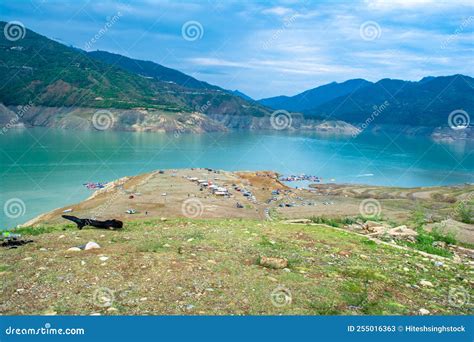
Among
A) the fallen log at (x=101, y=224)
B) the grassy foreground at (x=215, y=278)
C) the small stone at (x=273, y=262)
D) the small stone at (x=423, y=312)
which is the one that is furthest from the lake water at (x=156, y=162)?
the small stone at (x=423, y=312)

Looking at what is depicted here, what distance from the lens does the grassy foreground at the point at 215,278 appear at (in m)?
7.45

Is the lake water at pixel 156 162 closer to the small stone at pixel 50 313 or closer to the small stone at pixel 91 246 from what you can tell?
the small stone at pixel 91 246

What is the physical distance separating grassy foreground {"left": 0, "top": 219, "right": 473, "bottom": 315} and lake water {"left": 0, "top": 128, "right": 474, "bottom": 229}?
39.5 meters

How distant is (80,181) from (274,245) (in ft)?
231

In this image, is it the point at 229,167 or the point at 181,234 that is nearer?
A: the point at 181,234

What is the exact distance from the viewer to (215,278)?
28.8 ft

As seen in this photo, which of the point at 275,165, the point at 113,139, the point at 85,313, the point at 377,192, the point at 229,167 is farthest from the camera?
the point at 113,139

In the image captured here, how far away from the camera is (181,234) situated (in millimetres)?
13508

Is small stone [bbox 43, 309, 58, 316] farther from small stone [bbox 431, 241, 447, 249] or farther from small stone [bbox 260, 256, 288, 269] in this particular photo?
small stone [bbox 431, 241, 447, 249]

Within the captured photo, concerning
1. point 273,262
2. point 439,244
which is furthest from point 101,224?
point 439,244

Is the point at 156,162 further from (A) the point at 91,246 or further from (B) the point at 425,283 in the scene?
(B) the point at 425,283

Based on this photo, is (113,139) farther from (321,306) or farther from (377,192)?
(321,306)

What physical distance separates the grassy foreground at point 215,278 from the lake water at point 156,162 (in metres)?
39.5

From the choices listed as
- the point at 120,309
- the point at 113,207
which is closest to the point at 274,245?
the point at 120,309
